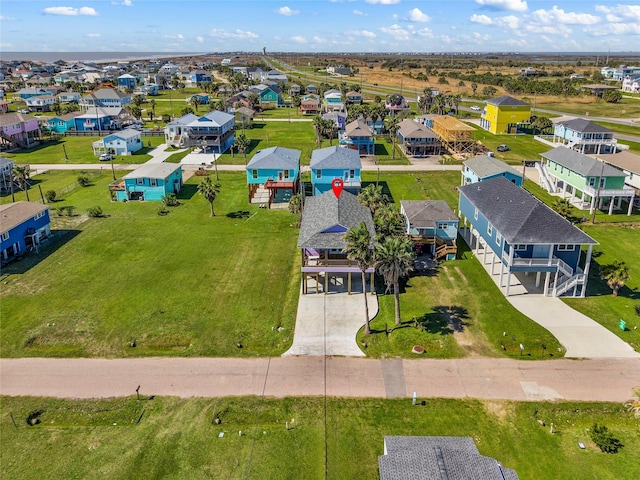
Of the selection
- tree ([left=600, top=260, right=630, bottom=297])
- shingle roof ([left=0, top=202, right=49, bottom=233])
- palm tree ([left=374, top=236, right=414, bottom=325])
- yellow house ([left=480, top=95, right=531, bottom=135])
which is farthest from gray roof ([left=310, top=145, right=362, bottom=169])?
yellow house ([left=480, top=95, right=531, bottom=135])

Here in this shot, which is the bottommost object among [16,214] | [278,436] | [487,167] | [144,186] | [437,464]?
[278,436]

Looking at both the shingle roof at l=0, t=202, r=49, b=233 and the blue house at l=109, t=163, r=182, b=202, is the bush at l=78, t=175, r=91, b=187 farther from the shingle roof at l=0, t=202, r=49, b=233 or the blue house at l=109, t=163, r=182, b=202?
the shingle roof at l=0, t=202, r=49, b=233

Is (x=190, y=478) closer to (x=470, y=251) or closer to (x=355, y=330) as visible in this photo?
(x=355, y=330)

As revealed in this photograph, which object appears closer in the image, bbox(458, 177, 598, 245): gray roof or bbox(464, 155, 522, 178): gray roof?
bbox(458, 177, 598, 245): gray roof

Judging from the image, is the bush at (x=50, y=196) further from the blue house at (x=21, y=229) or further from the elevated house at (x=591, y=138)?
the elevated house at (x=591, y=138)

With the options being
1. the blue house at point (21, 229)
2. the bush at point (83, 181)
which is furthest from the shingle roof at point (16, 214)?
the bush at point (83, 181)

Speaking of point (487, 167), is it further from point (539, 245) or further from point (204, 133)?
point (204, 133)

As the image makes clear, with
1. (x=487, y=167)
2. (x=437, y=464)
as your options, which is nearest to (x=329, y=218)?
(x=437, y=464)
